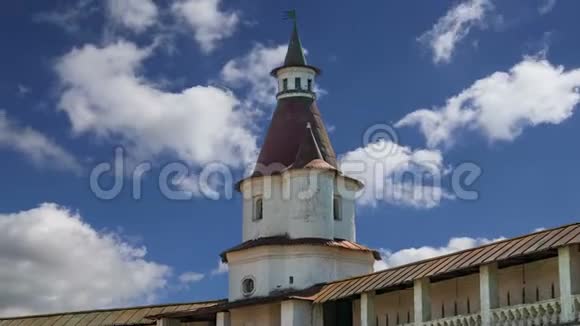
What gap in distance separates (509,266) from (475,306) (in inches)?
72.9

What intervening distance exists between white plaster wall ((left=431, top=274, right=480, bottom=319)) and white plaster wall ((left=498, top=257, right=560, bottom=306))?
1078 mm

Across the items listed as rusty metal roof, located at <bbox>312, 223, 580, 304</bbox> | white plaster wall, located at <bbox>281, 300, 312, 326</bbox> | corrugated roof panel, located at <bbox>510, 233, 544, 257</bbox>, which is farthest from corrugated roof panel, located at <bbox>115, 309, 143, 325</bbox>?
corrugated roof panel, located at <bbox>510, 233, 544, 257</bbox>

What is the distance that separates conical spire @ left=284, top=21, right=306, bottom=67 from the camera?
46156 millimetres

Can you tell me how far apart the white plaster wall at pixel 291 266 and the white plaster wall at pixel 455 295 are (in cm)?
672

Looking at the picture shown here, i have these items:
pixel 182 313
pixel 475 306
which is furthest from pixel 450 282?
pixel 182 313

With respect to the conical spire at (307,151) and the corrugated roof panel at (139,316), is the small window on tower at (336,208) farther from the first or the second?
the corrugated roof panel at (139,316)

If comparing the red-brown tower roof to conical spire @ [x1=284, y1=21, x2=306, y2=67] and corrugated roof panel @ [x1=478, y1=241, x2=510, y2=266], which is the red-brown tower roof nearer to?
conical spire @ [x1=284, y1=21, x2=306, y2=67]

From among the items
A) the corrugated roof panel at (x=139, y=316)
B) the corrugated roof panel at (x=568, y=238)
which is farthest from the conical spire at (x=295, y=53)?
the corrugated roof panel at (x=568, y=238)

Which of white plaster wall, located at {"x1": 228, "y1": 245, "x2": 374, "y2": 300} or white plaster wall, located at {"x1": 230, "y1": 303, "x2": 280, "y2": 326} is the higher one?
white plaster wall, located at {"x1": 228, "y1": 245, "x2": 374, "y2": 300}

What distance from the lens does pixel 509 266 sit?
34.1 m

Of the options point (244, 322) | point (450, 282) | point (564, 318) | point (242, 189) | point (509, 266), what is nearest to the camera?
point (564, 318)

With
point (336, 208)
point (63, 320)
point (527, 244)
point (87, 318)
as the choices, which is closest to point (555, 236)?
point (527, 244)

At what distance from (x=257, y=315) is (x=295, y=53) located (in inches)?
444

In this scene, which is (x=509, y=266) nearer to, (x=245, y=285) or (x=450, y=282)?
(x=450, y=282)
